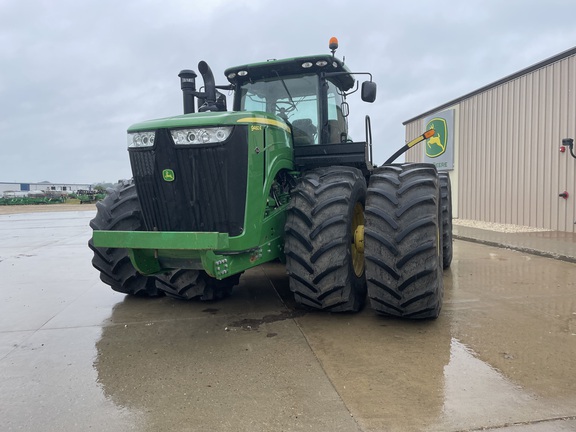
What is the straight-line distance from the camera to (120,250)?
4.72 m

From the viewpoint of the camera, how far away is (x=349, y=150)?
4.75 meters

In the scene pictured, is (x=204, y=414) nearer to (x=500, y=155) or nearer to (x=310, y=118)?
(x=310, y=118)

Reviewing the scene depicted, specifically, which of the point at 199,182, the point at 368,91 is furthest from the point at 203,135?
the point at 368,91

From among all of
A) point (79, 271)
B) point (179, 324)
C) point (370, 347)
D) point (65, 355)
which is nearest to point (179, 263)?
point (179, 324)

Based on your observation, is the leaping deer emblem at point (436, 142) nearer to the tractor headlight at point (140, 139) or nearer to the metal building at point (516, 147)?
the metal building at point (516, 147)

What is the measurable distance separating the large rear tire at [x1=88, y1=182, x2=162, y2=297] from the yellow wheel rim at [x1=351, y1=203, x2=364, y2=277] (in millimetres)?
2188

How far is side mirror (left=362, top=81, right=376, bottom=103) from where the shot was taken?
15.7 ft

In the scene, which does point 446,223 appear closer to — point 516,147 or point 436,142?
point 516,147

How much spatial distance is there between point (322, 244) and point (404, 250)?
2.28ft

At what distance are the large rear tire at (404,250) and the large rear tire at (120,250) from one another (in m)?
2.38

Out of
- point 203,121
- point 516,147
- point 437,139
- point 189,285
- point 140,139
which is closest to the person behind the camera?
point 203,121

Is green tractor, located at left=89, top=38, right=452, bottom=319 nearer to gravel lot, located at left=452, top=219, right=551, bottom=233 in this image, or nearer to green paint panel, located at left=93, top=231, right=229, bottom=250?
green paint panel, located at left=93, top=231, right=229, bottom=250

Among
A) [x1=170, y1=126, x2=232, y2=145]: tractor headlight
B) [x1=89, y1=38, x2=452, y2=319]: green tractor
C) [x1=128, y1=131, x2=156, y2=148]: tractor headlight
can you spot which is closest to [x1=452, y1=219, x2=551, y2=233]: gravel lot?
[x1=89, y1=38, x2=452, y2=319]: green tractor

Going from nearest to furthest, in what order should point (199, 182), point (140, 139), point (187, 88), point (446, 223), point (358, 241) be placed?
point (199, 182) → point (140, 139) → point (358, 241) → point (187, 88) → point (446, 223)
